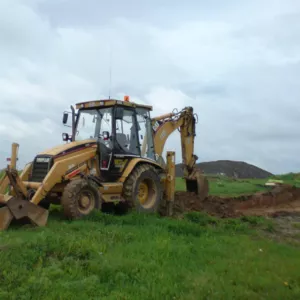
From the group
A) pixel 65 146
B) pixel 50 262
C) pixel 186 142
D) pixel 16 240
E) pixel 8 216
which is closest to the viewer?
pixel 50 262

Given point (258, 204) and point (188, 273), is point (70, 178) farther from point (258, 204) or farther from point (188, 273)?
point (258, 204)

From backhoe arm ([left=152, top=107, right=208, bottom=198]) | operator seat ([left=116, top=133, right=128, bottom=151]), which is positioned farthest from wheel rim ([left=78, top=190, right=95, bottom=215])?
backhoe arm ([left=152, top=107, right=208, bottom=198])

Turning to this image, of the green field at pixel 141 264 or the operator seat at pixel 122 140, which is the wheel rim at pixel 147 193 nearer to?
the operator seat at pixel 122 140

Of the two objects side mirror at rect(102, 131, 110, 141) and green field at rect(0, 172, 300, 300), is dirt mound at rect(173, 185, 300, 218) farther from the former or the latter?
green field at rect(0, 172, 300, 300)

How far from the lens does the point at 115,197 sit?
37.7 feet

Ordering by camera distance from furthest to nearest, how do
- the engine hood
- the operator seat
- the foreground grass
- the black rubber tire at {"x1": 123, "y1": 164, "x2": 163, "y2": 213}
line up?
1. the operator seat
2. the black rubber tire at {"x1": 123, "y1": 164, "x2": 163, "y2": 213}
3. the engine hood
4. the foreground grass

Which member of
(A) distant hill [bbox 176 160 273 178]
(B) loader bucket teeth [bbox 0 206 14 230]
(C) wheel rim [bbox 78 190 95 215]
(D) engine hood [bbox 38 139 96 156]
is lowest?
(B) loader bucket teeth [bbox 0 206 14 230]

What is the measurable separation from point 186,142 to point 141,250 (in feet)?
27.2

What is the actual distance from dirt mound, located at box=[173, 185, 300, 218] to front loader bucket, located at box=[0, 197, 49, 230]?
501cm

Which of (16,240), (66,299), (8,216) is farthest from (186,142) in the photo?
(66,299)

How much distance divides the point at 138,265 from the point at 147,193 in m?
5.96

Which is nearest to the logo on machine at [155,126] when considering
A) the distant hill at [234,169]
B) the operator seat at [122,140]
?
the operator seat at [122,140]

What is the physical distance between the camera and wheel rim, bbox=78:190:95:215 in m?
10.3

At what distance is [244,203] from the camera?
56.9ft
